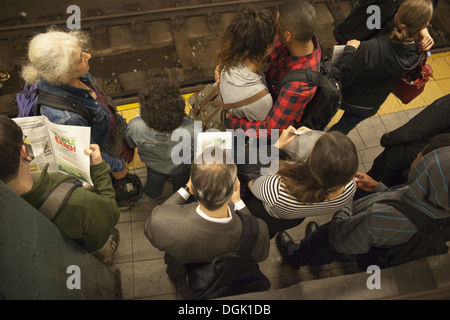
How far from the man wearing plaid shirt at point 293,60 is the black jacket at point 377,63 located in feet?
1.38

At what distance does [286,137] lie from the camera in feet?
8.64

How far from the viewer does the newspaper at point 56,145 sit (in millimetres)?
2254

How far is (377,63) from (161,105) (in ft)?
6.13

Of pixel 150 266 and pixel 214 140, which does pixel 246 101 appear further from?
pixel 150 266

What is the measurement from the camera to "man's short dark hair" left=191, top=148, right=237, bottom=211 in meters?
1.92

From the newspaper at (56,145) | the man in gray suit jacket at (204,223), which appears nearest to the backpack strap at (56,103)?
the newspaper at (56,145)

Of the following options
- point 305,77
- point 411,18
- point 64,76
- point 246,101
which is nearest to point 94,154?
point 64,76

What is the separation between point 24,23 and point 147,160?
12.1 feet

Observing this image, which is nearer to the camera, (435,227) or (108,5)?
(435,227)

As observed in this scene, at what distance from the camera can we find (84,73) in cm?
266

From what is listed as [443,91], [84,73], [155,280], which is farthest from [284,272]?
[443,91]

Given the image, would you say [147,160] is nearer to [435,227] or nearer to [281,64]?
[281,64]

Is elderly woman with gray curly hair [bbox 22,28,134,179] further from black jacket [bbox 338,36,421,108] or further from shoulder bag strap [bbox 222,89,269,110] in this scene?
black jacket [bbox 338,36,421,108]
